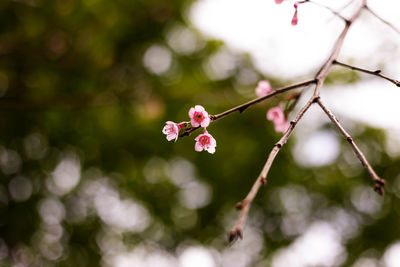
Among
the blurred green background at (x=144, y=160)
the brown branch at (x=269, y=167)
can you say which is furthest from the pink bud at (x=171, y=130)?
the blurred green background at (x=144, y=160)

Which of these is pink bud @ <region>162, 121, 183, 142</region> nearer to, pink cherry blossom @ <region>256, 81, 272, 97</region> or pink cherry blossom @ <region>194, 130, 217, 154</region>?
pink cherry blossom @ <region>194, 130, 217, 154</region>

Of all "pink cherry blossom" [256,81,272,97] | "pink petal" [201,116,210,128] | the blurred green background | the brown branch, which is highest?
the blurred green background

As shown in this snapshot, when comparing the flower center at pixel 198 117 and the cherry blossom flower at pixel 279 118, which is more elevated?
the cherry blossom flower at pixel 279 118

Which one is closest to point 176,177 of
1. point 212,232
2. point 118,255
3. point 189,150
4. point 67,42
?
point 189,150

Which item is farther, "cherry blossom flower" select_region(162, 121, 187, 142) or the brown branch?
"cherry blossom flower" select_region(162, 121, 187, 142)

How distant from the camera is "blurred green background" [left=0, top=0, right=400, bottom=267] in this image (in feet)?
15.6

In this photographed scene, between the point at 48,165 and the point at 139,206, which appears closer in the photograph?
the point at 48,165

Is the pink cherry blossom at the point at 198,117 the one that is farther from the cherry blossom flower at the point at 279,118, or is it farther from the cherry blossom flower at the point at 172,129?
the cherry blossom flower at the point at 279,118

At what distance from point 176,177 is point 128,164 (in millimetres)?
923

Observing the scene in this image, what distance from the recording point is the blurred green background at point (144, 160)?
476 centimetres

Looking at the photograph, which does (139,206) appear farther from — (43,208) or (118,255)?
(43,208)

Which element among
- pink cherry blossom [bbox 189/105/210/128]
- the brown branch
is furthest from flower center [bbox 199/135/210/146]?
the brown branch

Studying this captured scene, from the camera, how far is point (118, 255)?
6.51 m

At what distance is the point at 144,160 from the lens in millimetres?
5719
